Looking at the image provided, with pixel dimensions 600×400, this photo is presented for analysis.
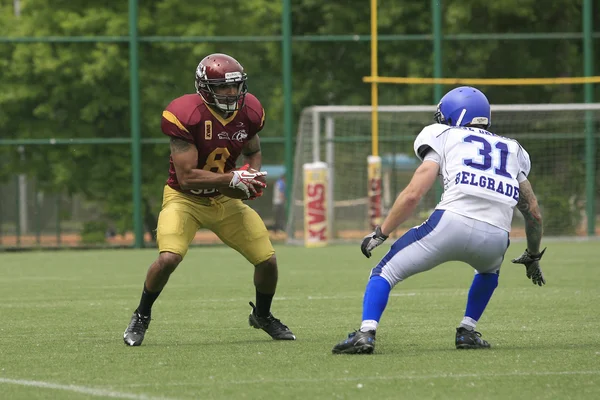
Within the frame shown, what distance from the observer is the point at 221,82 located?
7.19m

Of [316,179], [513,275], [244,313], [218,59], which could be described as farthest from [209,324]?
[316,179]

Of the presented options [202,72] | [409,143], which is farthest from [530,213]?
[409,143]

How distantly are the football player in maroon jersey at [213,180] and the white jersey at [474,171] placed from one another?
1.28 metres

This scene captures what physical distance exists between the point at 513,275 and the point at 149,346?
6581 mm

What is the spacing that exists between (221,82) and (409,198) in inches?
64.5

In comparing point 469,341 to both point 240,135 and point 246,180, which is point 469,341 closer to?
point 246,180

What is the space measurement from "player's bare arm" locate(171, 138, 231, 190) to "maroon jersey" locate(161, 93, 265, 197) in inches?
2.5

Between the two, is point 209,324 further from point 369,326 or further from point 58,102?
point 58,102

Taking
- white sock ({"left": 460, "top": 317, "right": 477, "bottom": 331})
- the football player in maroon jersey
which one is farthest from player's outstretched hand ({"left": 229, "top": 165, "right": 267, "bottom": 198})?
white sock ({"left": 460, "top": 317, "right": 477, "bottom": 331})

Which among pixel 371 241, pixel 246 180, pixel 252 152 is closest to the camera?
pixel 371 241

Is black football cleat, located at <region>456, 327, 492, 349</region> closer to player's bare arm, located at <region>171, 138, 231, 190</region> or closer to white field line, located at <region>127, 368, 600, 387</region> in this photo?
white field line, located at <region>127, 368, 600, 387</region>

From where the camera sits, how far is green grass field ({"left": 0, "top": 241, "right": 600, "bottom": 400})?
17.9ft

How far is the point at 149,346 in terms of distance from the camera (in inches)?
282

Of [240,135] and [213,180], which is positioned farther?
[240,135]
